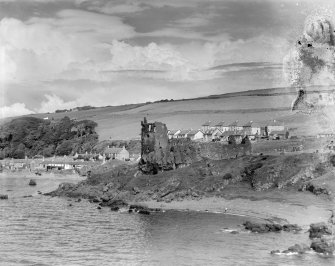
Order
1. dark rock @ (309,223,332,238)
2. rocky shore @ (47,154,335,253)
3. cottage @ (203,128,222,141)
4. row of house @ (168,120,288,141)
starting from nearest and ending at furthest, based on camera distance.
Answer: dark rock @ (309,223,332,238)
rocky shore @ (47,154,335,253)
row of house @ (168,120,288,141)
cottage @ (203,128,222,141)

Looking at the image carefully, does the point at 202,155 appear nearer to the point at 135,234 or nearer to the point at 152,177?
the point at 152,177

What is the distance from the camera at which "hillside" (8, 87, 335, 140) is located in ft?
463

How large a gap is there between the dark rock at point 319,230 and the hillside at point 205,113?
79.4 metres

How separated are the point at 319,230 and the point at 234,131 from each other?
287 ft

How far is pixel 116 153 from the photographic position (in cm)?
14150

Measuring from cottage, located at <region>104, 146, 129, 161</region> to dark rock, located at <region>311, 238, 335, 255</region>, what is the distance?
9407 cm

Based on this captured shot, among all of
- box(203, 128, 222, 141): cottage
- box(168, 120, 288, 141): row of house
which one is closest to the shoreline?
box(168, 120, 288, 141): row of house

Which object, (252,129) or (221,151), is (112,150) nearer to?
(252,129)

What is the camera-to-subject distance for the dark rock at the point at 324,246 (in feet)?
140

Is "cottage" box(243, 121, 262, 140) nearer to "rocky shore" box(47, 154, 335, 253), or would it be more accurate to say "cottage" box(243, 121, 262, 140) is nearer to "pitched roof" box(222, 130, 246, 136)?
"pitched roof" box(222, 130, 246, 136)

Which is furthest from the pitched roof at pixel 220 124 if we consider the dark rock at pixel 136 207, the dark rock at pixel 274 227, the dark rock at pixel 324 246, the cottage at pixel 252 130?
the dark rock at pixel 324 246

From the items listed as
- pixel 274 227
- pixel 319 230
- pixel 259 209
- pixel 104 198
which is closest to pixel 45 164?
pixel 104 198

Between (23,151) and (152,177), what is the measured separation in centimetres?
9196

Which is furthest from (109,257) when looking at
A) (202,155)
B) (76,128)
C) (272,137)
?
(76,128)
